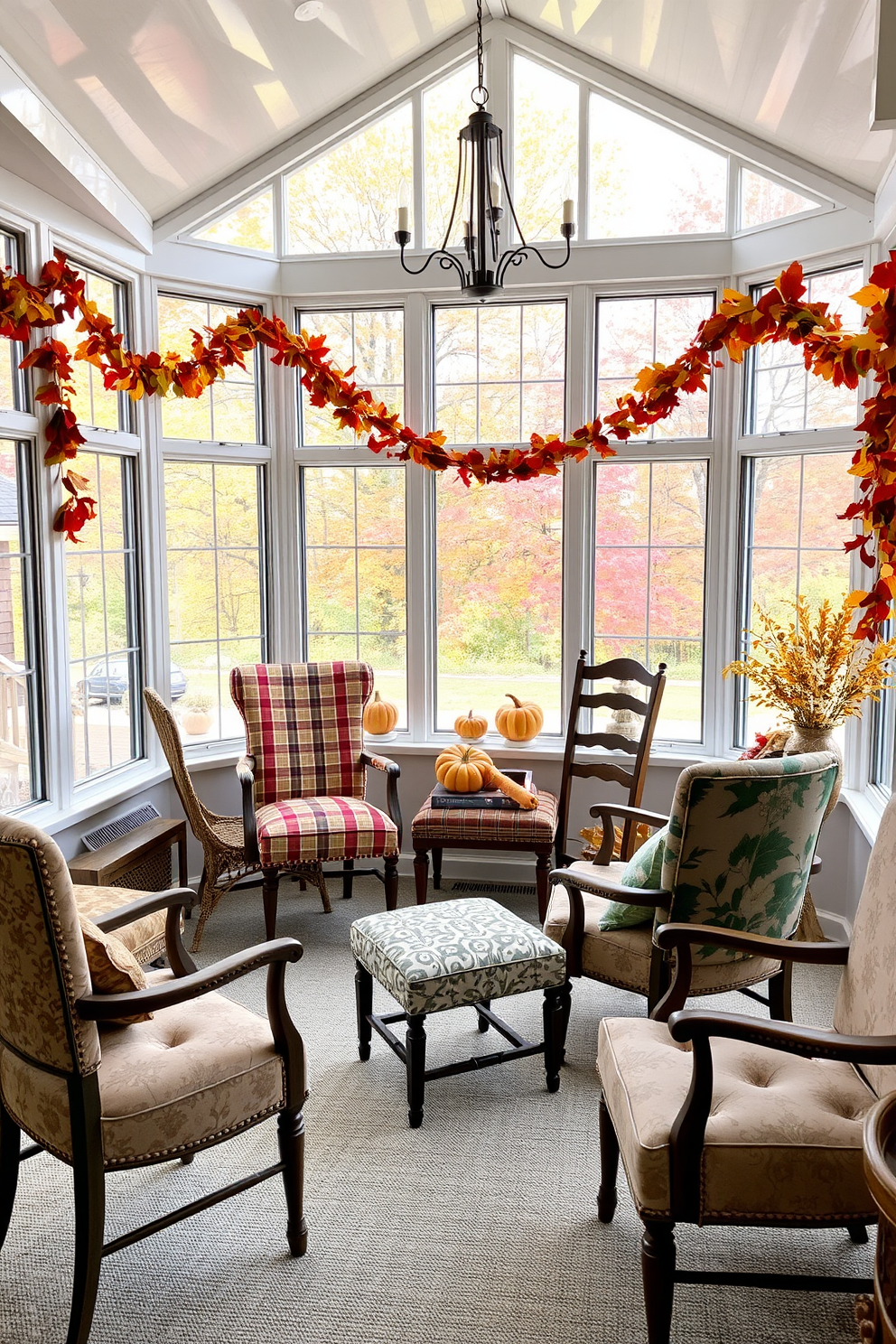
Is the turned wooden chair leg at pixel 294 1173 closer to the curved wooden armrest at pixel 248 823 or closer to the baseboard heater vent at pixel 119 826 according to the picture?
the curved wooden armrest at pixel 248 823

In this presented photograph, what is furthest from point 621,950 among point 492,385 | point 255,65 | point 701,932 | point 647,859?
point 255,65

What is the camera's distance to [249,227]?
4.79m

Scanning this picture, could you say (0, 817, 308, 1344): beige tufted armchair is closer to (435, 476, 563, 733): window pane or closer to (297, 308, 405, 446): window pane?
(435, 476, 563, 733): window pane

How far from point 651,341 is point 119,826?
309 cm

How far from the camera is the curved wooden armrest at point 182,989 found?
1.97m

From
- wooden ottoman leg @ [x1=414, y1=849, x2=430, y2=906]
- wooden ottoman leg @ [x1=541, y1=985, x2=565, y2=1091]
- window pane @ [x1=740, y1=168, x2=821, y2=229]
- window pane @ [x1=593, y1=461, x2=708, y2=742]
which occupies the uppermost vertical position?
window pane @ [x1=740, y1=168, x2=821, y2=229]

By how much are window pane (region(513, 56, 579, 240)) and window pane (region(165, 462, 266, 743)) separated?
1.73 meters

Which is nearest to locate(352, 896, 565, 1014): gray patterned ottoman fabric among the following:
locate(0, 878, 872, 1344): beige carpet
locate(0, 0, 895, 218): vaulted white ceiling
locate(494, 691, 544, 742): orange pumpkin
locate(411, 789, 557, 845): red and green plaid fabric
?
locate(0, 878, 872, 1344): beige carpet

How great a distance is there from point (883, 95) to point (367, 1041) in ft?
9.29

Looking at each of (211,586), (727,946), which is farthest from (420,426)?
(727,946)

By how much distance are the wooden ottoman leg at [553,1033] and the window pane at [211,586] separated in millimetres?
2432

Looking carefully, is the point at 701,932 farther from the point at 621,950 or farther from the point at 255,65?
the point at 255,65

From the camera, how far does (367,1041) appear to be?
3.25 m

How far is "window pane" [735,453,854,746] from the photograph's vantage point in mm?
4238
